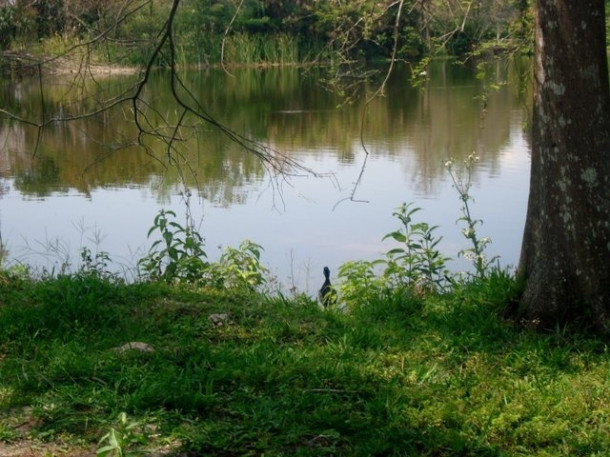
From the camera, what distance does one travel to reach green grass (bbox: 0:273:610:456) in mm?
3742

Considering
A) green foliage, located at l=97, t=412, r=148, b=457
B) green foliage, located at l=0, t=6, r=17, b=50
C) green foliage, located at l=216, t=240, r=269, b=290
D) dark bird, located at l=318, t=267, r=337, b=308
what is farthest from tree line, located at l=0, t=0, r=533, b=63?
green foliage, located at l=97, t=412, r=148, b=457

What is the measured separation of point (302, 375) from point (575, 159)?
6.04ft

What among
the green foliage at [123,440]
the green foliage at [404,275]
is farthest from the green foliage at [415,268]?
the green foliage at [123,440]

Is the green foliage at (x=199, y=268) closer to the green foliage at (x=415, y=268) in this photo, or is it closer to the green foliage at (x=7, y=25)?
the green foliage at (x=415, y=268)

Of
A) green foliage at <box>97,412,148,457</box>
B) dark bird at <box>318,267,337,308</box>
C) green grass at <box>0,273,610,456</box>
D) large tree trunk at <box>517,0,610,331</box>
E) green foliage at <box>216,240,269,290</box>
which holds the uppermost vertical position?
large tree trunk at <box>517,0,610,331</box>

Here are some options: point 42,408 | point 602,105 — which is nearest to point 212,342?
point 42,408

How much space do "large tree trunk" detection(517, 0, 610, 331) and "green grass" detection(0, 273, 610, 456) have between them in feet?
0.92

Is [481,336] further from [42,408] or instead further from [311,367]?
[42,408]

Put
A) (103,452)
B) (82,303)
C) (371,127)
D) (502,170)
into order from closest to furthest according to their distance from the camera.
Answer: (103,452) < (82,303) < (502,170) < (371,127)

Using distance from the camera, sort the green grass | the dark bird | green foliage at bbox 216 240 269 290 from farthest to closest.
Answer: green foliage at bbox 216 240 269 290 < the dark bird < the green grass

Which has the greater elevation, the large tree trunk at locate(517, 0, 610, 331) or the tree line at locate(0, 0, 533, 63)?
the tree line at locate(0, 0, 533, 63)

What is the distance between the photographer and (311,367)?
174 inches

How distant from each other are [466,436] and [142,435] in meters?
1.33

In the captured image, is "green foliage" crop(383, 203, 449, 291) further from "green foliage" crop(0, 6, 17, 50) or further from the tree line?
"green foliage" crop(0, 6, 17, 50)
